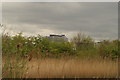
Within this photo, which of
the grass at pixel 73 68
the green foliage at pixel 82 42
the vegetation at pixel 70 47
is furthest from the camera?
the green foliage at pixel 82 42

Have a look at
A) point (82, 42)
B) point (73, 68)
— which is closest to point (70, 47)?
point (82, 42)

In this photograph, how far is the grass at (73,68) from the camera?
7.29 metres

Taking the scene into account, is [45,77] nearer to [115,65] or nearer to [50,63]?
[50,63]

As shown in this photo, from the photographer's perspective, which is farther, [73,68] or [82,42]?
[82,42]

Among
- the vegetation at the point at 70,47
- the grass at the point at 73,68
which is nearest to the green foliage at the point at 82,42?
the vegetation at the point at 70,47

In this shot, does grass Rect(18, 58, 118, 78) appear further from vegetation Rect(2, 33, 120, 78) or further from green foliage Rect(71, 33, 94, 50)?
green foliage Rect(71, 33, 94, 50)

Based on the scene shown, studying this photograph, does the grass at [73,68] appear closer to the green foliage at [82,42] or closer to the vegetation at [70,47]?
the vegetation at [70,47]

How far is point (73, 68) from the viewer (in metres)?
7.89

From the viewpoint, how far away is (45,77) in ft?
23.6

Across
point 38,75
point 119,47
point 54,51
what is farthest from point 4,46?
point 119,47

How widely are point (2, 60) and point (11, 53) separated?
0.29m

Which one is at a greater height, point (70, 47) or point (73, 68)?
point (70, 47)

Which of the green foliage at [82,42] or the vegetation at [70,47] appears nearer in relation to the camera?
the vegetation at [70,47]

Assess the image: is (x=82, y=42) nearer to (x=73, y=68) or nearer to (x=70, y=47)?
(x=70, y=47)
